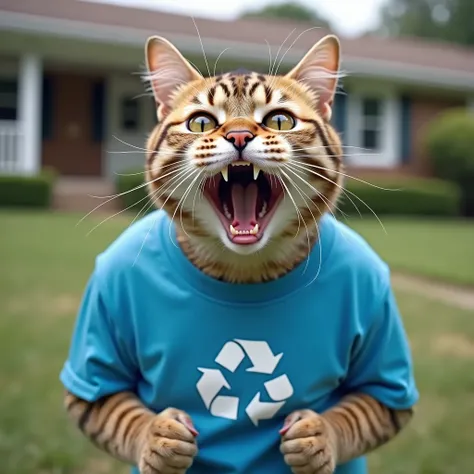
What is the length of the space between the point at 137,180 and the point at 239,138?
1138 centimetres

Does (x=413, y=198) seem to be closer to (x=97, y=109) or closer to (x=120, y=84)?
(x=120, y=84)

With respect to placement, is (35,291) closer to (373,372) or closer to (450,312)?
(450,312)

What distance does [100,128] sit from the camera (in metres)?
17.5

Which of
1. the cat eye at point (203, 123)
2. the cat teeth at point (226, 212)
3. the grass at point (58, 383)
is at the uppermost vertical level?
the cat eye at point (203, 123)

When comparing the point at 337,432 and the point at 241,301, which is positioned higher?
the point at 241,301

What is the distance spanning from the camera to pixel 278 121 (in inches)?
73.6

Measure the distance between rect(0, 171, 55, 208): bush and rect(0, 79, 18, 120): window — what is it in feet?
12.2

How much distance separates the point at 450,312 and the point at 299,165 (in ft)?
16.5

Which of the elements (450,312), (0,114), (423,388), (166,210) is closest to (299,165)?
(166,210)

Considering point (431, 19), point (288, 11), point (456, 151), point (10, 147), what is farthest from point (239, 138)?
point (431, 19)

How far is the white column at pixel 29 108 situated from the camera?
1492 cm

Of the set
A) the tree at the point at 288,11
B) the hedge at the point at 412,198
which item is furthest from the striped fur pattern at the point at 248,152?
the tree at the point at 288,11

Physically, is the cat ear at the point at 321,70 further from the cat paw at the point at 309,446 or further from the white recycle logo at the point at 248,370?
the cat paw at the point at 309,446

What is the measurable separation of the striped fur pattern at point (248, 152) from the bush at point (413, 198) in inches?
538
